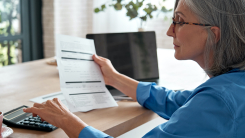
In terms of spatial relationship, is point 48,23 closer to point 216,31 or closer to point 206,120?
point 216,31

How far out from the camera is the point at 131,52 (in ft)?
4.77

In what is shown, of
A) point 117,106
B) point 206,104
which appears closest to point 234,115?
point 206,104

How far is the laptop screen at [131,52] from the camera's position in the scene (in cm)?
137

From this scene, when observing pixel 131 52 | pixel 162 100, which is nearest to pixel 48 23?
pixel 131 52

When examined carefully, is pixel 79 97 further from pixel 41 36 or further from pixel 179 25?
pixel 41 36

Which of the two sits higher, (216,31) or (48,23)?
(48,23)

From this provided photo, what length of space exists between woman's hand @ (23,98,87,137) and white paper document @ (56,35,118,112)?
106mm

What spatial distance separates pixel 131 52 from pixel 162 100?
40 cm

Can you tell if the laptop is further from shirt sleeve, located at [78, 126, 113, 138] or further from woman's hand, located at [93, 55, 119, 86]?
shirt sleeve, located at [78, 126, 113, 138]

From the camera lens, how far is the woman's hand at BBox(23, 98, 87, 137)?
0.83 metres

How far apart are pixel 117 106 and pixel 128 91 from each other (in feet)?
0.35

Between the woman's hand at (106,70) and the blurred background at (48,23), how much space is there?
1.98 metres

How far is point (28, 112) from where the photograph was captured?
3.10 ft

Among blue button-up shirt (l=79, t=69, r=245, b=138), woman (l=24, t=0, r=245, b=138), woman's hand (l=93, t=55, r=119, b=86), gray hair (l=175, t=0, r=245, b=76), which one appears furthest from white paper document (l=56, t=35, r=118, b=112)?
gray hair (l=175, t=0, r=245, b=76)
